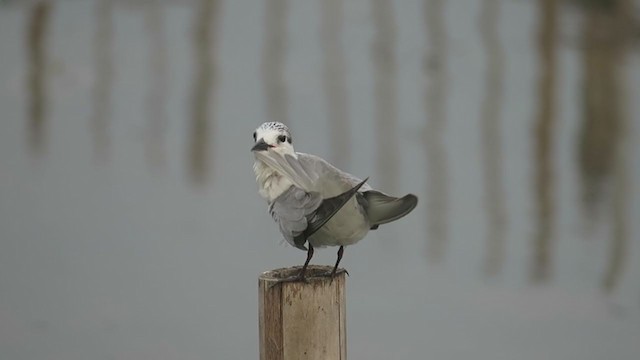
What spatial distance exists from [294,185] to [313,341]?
42 centimetres

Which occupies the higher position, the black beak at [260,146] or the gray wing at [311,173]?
the black beak at [260,146]

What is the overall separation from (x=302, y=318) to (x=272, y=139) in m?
0.48

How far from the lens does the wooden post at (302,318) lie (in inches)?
89.8

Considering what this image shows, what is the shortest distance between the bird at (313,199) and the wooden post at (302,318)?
4 cm

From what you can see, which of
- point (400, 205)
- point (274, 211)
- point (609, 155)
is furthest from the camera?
point (609, 155)

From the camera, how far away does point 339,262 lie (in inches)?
93.7

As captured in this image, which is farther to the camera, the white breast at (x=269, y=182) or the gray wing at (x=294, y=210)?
the white breast at (x=269, y=182)

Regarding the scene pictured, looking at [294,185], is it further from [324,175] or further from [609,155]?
[609,155]

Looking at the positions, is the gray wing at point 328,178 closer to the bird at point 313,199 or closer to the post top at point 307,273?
the bird at point 313,199

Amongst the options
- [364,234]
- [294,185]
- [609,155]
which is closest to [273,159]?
[294,185]

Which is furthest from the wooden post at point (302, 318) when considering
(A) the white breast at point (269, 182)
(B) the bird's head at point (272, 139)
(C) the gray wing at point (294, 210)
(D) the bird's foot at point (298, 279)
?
(B) the bird's head at point (272, 139)

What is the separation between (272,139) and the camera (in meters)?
2.32

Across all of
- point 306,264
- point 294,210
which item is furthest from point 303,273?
point 294,210

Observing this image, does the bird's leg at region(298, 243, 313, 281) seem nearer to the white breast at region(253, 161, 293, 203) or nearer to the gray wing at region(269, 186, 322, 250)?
the gray wing at region(269, 186, 322, 250)
